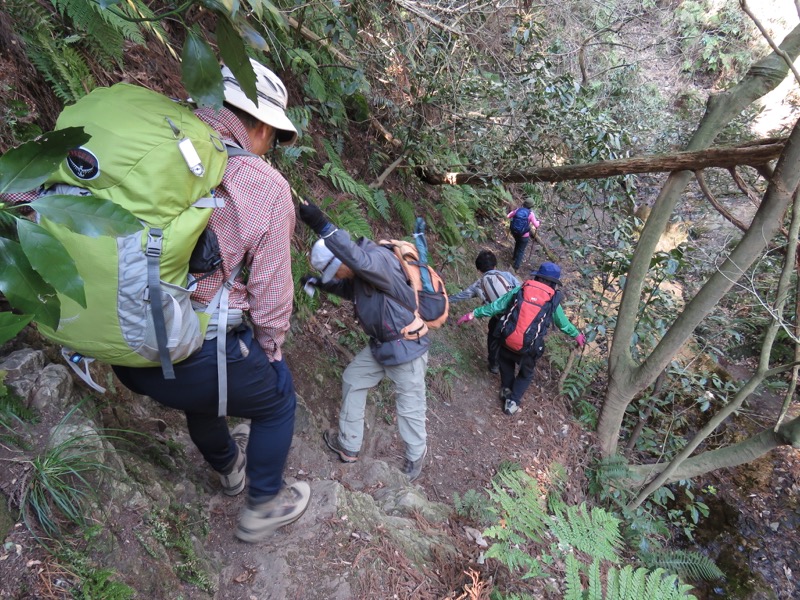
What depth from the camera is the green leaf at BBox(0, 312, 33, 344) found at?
97 centimetres

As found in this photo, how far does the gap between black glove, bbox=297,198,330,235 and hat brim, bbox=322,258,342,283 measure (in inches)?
9.8

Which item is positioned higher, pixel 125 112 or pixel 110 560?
pixel 125 112

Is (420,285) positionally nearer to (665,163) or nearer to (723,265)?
(665,163)

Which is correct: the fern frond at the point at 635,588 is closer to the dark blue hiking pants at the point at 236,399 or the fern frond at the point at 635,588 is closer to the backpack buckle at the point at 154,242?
the dark blue hiking pants at the point at 236,399

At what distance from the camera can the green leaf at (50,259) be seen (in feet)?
2.94

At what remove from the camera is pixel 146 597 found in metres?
1.80

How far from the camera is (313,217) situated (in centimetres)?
267

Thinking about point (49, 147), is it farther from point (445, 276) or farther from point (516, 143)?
point (445, 276)

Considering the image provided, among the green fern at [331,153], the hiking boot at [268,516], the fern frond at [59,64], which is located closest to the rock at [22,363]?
the hiking boot at [268,516]

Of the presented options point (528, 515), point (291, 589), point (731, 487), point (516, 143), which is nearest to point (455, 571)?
point (528, 515)

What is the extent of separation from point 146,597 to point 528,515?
2.23m

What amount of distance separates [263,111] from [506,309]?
13.4ft

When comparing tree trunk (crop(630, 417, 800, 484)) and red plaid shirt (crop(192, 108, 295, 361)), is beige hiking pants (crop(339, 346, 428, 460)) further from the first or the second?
tree trunk (crop(630, 417, 800, 484))

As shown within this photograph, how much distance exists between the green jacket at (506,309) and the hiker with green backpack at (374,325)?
2110 millimetres
